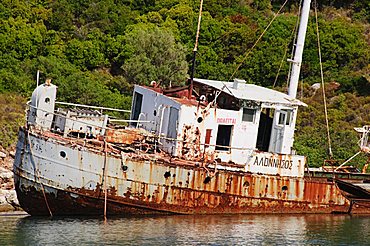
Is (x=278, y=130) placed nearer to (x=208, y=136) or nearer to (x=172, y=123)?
(x=208, y=136)

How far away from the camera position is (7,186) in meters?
32.8

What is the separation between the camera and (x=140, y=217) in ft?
94.2

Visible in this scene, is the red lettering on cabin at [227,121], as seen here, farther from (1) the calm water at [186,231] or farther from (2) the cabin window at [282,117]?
(1) the calm water at [186,231]

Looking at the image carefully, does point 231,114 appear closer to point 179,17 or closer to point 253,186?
point 253,186

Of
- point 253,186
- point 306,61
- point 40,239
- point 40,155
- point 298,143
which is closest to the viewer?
point 40,239

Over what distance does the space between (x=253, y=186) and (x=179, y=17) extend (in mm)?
27900

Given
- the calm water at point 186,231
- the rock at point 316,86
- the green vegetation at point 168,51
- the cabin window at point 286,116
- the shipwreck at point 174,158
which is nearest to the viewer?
the calm water at point 186,231

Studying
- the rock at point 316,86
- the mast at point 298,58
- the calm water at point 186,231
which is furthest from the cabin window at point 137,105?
the rock at point 316,86

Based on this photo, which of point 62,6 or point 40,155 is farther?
point 62,6

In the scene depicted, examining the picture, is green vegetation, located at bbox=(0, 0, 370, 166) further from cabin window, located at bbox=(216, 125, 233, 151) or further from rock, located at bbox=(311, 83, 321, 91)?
cabin window, located at bbox=(216, 125, 233, 151)

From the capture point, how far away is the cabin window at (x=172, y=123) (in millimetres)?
29163

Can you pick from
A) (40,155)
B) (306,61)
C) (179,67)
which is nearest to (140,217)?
(40,155)

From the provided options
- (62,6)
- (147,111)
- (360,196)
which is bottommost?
(360,196)

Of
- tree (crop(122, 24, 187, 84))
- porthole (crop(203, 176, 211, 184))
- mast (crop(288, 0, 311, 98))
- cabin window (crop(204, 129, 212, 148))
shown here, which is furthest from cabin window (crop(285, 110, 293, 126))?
tree (crop(122, 24, 187, 84))
